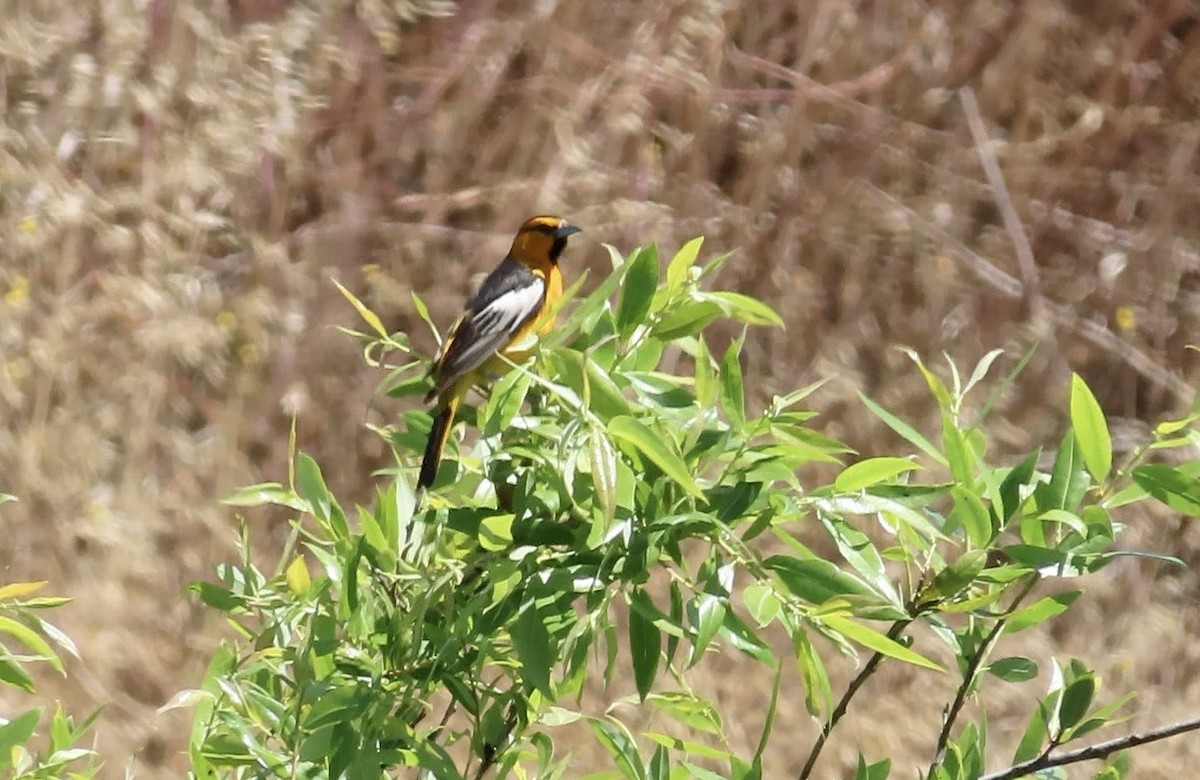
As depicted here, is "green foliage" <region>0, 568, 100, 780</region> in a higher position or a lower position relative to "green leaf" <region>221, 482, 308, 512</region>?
lower

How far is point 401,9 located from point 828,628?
341 centimetres

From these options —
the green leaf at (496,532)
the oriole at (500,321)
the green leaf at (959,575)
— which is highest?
the green leaf at (959,575)

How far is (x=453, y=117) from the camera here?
4.00m

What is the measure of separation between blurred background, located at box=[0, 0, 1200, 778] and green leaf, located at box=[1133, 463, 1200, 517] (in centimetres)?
277

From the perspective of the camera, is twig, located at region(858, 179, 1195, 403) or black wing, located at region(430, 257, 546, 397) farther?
twig, located at region(858, 179, 1195, 403)

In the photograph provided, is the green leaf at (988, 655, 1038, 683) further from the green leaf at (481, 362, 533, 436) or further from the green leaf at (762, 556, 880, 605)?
the green leaf at (481, 362, 533, 436)

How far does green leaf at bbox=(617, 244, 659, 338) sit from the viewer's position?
980 mm

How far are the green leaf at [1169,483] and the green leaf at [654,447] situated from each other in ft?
0.98

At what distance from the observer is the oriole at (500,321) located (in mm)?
1573

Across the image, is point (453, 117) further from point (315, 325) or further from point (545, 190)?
point (315, 325)

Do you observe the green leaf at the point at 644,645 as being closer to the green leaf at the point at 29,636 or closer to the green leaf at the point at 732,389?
the green leaf at the point at 732,389

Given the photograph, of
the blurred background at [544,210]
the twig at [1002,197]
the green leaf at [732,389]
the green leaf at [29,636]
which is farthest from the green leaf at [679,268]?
the twig at [1002,197]

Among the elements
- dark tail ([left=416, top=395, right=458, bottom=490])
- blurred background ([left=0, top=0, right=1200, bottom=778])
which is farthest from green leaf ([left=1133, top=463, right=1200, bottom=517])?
blurred background ([left=0, top=0, right=1200, bottom=778])

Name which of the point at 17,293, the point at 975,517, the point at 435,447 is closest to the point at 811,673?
the point at 975,517
